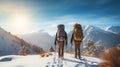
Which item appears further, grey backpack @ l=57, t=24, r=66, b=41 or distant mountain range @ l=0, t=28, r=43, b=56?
distant mountain range @ l=0, t=28, r=43, b=56

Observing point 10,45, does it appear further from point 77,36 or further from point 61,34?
point 77,36

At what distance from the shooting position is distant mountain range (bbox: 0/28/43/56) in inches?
2200

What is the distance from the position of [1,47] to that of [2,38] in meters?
4.45

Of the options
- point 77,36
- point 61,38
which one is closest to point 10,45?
point 61,38

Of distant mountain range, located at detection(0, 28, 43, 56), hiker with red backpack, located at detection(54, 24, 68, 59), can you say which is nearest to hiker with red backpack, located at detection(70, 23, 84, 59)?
hiker with red backpack, located at detection(54, 24, 68, 59)

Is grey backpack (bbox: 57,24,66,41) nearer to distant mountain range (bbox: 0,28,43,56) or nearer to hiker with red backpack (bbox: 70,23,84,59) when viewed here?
hiker with red backpack (bbox: 70,23,84,59)

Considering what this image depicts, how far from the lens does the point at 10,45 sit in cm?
5838

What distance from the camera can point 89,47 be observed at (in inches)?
1586

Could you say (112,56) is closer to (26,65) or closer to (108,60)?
(108,60)

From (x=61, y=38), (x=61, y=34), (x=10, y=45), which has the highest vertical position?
(x=61, y=34)

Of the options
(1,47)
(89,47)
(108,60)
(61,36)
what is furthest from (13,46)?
(108,60)

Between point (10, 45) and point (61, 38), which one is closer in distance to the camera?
point (61, 38)

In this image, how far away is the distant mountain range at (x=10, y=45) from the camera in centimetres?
5588

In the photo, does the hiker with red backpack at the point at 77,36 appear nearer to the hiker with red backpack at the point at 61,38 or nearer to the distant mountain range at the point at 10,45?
the hiker with red backpack at the point at 61,38
